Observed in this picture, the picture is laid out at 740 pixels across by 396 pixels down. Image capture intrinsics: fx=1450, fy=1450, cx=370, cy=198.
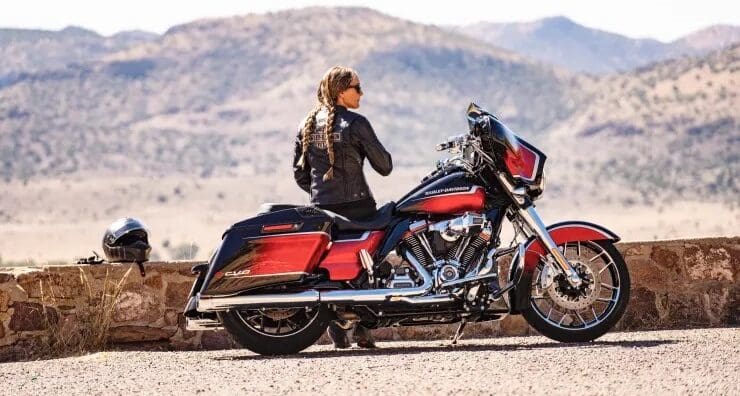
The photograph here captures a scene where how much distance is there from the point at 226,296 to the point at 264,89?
88909 mm

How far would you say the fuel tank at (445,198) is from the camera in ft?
26.9

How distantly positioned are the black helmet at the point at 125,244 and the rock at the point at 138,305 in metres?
0.21

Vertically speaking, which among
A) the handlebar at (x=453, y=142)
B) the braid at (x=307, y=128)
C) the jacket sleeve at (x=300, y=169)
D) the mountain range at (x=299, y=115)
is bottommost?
the mountain range at (x=299, y=115)

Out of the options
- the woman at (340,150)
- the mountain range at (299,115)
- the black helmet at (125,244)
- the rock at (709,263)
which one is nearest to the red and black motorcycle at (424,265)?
the woman at (340,150)

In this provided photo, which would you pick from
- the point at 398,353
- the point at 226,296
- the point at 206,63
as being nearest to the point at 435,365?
the point at 398,353

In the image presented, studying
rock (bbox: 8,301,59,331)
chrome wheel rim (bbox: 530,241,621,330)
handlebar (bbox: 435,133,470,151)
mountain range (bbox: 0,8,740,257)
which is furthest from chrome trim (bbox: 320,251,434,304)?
mountain range (bbox: 0,8,740,257)

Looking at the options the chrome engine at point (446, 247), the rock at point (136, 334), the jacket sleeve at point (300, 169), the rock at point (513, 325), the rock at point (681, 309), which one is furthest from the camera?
the rock at point (681, 309)

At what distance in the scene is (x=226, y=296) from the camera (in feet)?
26.3

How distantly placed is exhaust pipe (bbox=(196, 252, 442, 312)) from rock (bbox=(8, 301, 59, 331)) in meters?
1.60

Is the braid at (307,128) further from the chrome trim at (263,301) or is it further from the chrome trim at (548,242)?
the chrome trim at (548,242)

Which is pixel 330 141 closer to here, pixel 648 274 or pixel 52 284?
pixel 52 284

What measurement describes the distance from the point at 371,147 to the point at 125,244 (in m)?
2.14

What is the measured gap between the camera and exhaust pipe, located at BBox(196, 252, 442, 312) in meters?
7.98

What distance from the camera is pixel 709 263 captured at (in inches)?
377
